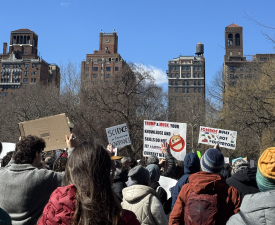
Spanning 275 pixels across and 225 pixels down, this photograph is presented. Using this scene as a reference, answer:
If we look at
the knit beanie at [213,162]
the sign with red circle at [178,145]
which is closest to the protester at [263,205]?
the knit beanie at [213,162]

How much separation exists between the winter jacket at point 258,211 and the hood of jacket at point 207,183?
878 millimetres

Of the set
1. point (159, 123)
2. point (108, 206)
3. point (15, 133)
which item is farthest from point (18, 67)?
point (108, 206)

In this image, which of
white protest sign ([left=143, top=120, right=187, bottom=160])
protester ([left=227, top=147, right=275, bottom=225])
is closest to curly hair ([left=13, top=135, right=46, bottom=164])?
protester ([left=227, top=147, right=275, bottom=225])

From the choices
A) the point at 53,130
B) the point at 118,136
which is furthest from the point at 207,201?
the point at 118,136

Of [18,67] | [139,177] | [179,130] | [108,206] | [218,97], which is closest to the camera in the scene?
[108,206]

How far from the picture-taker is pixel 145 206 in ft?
10.3

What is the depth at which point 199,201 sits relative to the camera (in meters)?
2.92

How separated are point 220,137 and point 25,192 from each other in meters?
10.00

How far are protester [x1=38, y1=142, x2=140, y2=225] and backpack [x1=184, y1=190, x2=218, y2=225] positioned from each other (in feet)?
3.77

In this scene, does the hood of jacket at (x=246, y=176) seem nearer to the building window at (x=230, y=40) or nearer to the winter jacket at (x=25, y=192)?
the winter jacket at (x=25, y=192)

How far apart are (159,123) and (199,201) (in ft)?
23.0

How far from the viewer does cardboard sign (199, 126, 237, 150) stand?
11992 mm

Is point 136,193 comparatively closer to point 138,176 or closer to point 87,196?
point 138,176

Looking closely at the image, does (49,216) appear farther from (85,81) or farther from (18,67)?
(18,67)
